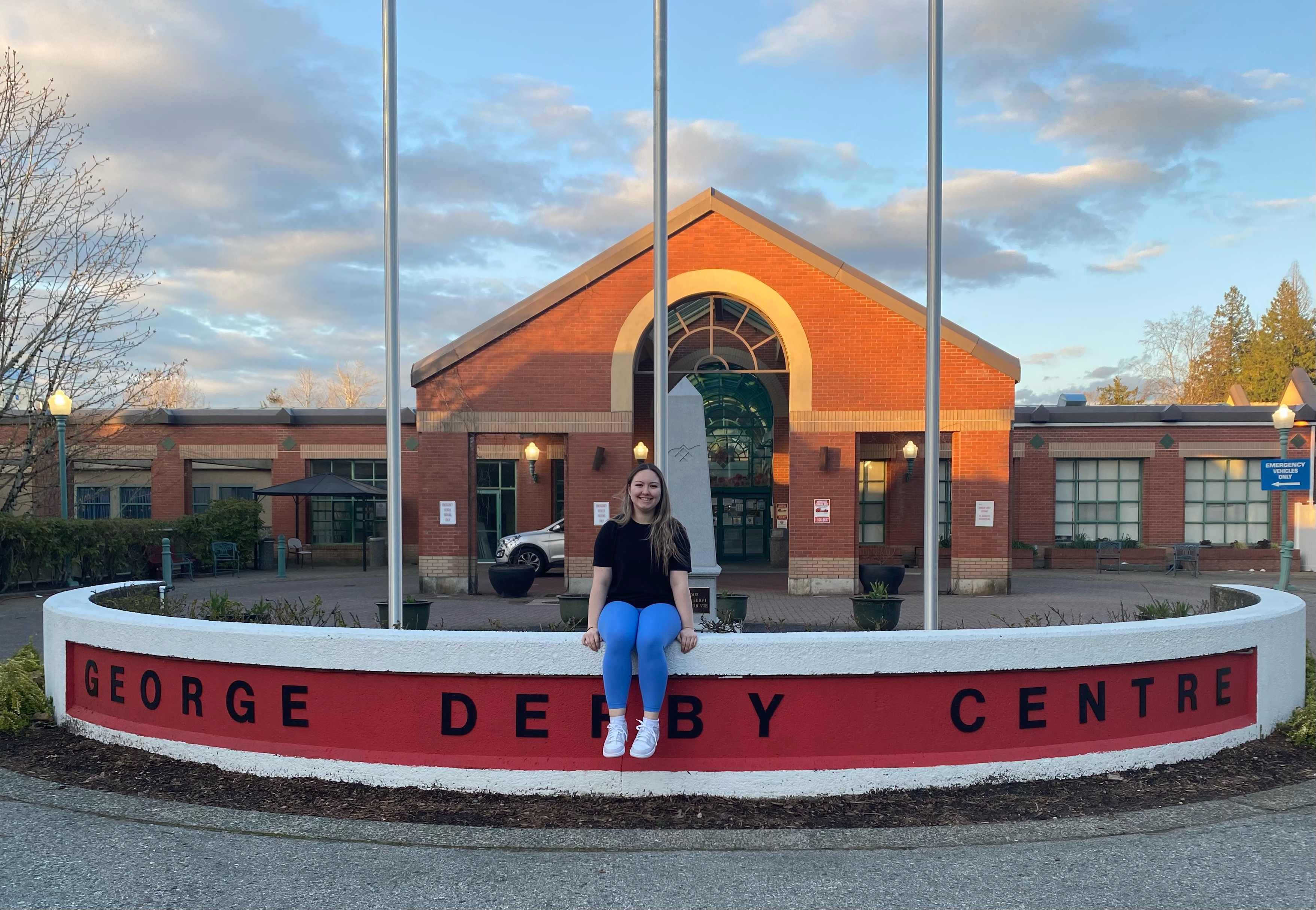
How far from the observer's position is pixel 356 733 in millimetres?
5504

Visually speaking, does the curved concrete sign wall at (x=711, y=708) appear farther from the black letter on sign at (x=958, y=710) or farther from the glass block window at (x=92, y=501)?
the glass block window at (x=92, y=501)

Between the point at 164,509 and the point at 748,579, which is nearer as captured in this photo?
the point at 748,579

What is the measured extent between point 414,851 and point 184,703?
2.29 m

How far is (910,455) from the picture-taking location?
2534 centimetres

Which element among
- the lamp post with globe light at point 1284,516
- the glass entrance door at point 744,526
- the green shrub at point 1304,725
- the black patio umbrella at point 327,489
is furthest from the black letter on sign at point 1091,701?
the glass entrance door at point 744,526

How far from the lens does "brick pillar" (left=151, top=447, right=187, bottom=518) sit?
27.6 meters

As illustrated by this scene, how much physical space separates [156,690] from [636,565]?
335cm

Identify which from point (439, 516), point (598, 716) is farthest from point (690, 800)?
point (439, 516)

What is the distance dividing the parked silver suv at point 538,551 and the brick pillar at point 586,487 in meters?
4.03

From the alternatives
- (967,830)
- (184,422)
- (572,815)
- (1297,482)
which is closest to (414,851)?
(572,815)

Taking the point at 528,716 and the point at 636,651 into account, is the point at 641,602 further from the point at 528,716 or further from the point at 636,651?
the point at 528,716

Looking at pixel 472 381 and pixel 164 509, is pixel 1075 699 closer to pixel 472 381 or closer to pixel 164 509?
pixel 472 381

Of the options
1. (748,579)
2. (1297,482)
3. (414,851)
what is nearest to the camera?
(414,851)

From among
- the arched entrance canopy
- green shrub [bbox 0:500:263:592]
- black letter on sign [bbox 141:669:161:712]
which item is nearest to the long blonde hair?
black letter on sign [bbox 141:669:161:712]
